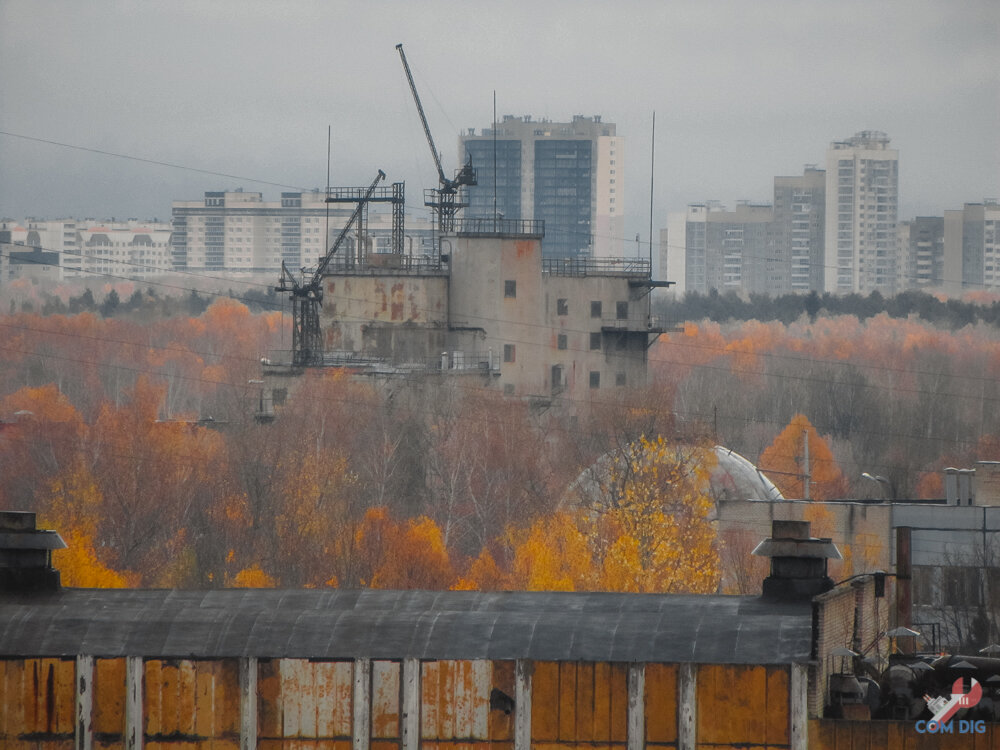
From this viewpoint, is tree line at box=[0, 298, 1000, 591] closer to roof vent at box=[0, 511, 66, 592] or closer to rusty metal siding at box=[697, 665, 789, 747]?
roof vent at box=[0, 511, 66, 592]

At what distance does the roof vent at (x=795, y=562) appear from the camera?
25891 mm

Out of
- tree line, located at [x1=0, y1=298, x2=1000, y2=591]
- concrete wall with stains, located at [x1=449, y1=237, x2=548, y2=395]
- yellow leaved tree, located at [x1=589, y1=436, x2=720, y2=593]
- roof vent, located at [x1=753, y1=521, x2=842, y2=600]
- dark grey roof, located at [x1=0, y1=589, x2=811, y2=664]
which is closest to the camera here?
dark grey roof, located at [x1=0, y1=589, x2=811, y2=664]

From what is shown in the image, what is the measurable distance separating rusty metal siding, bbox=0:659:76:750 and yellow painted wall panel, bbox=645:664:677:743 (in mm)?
7427

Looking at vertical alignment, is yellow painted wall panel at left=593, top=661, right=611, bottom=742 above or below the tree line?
above

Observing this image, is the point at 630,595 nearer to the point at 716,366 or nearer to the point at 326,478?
the point at 326,478

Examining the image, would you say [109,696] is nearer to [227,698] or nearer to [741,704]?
[227,698]

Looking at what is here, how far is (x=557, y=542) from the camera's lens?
62188 millimetres

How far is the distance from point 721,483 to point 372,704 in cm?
4075

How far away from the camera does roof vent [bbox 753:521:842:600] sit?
84.9ft

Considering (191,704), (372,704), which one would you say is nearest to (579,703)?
(372,704)

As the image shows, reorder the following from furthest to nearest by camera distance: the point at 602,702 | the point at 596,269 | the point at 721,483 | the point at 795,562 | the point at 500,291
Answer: the point at 596,269
the point at 500,291
the point at 721,483
the point at 795,562
the point at 602,702

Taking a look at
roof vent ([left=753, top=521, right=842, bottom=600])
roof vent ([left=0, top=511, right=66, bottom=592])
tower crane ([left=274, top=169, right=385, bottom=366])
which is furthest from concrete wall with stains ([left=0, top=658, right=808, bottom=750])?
tower crane ([left=274, top=169, right=385, bottom=366])

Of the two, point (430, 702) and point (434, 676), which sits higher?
point (434, 676)

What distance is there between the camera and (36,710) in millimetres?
24484
